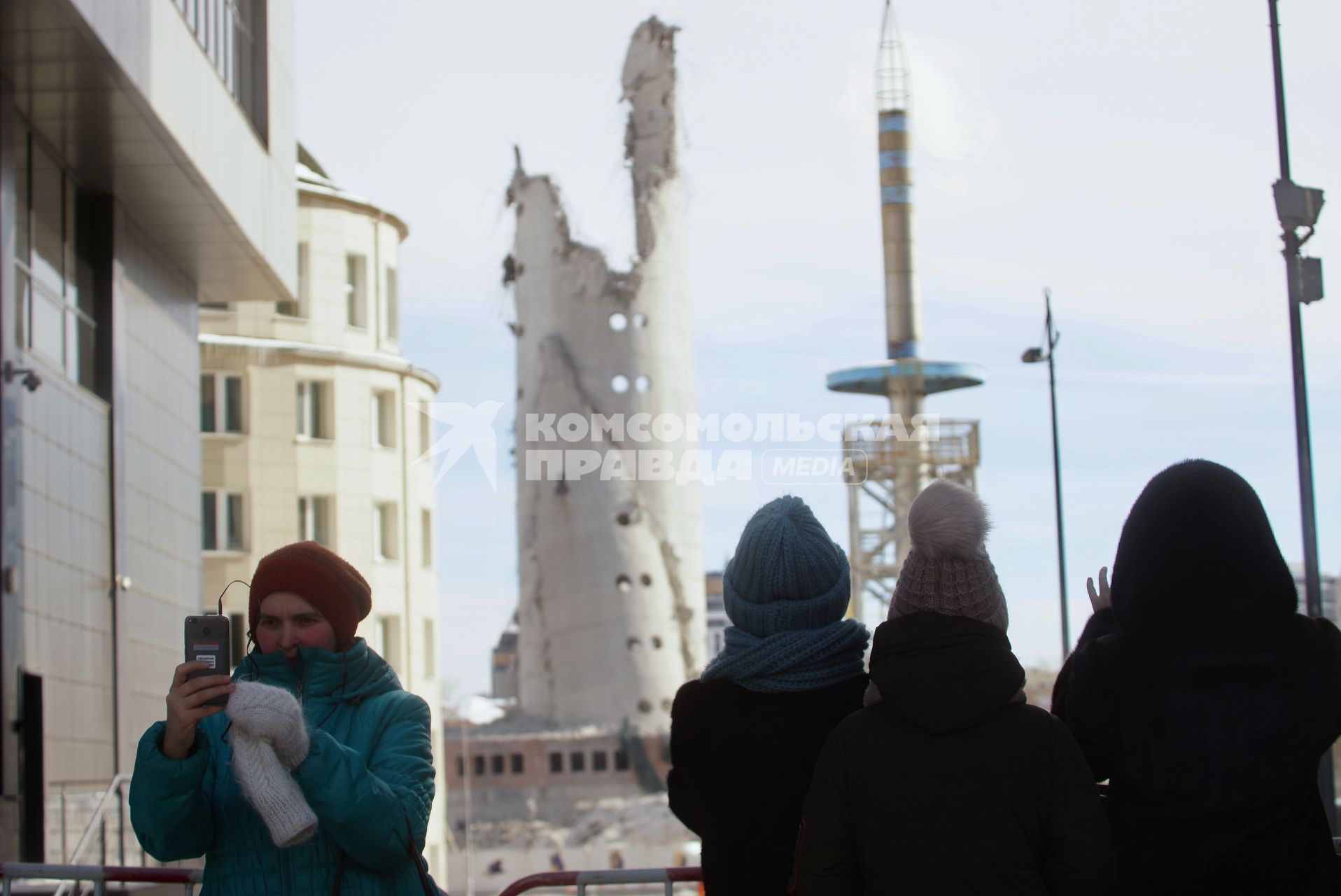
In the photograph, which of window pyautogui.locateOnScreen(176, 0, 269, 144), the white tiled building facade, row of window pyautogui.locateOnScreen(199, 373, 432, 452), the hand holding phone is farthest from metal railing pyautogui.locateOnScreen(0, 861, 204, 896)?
row of window pyautogui.locateOnScreen(199, 373, 432, 452)

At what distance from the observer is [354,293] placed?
38.0 metres

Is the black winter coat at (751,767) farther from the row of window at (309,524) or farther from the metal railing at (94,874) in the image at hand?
the row of window at (309,524)

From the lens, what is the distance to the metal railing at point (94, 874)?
4.86m

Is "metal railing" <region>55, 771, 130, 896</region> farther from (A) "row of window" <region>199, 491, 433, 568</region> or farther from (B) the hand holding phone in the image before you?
(A) "row of window" <region>199, 491, 433, 568</region>

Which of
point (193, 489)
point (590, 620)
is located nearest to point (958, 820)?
point (193, 489)

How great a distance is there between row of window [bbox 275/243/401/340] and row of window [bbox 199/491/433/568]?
4458 millimetres

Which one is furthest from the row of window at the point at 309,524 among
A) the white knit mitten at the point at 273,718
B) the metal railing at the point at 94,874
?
the white knit mitten at the point at 273,718

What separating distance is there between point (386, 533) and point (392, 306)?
5899mm

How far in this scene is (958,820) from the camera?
9.72ft

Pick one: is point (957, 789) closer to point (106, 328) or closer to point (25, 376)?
point (25, 376)

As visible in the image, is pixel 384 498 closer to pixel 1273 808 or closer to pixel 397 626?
pixel 397 626

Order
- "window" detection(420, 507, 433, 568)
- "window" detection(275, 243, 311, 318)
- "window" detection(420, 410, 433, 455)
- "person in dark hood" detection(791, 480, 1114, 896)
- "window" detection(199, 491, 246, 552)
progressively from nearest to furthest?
"person in dark hood" detection(791, 480, 1114, 896)
"window" detection(199, 491, 246, 552)
"window" detection(275, 243, 311, 318)
"window" detection(420, 507, 433, 568)
"window" detection(420, 410, 433, 455)

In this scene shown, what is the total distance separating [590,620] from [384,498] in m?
10.7

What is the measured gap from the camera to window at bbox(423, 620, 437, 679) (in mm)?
37625
